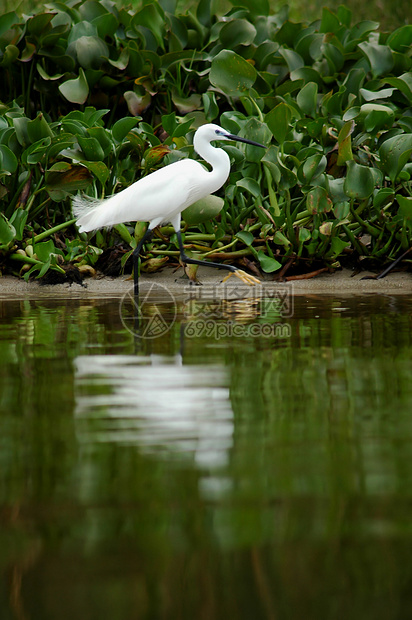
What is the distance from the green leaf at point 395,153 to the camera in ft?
23.9

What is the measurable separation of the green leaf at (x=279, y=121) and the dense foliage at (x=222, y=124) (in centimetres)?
1

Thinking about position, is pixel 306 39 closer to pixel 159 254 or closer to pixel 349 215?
pixel 349 215

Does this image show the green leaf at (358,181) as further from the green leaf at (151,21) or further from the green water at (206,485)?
the green water at (206,485)

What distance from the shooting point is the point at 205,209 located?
749cm

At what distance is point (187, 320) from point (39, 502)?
3245 mm

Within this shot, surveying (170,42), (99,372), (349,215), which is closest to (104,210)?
(349,215)

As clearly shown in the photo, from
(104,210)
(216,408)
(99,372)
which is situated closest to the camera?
(216,408)

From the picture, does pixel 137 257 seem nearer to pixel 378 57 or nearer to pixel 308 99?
pixel 308 99

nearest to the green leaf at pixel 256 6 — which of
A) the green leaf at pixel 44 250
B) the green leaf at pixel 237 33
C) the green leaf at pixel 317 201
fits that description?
the green leaf at pixel 237 33

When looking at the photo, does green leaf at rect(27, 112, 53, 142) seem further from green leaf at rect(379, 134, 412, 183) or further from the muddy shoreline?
green leaf at rect(379, 134, 412, 183)

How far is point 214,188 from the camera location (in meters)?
7.12

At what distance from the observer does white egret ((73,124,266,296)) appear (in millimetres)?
6898

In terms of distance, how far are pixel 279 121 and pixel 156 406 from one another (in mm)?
5284

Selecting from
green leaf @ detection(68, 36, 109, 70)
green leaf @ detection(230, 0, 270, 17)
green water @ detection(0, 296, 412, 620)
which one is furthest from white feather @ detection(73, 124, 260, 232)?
green leaf @ detection(230, 0, 270, 17)
